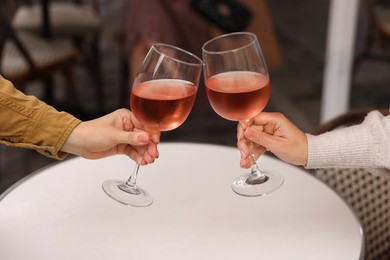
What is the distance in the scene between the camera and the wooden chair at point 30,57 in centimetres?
274

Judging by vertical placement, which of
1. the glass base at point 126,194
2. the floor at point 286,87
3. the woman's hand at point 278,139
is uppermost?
the woman's hand at point 278,139

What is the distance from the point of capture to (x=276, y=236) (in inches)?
45.7

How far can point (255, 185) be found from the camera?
1.26m

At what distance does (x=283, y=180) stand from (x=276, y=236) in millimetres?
157

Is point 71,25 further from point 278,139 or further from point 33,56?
point 278,139

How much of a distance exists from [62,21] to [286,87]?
143 centimetres

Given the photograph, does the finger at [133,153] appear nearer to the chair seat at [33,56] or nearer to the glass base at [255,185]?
the glass base at [255,185]

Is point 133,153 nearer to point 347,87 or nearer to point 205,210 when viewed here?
point 205,210

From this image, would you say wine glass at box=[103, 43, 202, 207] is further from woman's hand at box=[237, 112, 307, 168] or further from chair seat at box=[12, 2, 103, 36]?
chair seat at box=[12, 2, 103, 36]

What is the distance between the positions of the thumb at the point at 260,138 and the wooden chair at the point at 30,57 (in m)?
1.77

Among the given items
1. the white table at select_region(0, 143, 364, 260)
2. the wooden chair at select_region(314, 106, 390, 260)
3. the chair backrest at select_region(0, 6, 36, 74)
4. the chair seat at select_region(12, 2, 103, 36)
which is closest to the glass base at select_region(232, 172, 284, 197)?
the white table at select_region(0, 143, 364, 260)

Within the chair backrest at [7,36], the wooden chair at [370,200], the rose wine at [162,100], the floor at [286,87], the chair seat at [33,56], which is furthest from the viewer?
the floor at [286,87]

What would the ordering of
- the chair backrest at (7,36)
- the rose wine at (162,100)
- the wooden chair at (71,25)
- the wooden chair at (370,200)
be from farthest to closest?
the wooden chair at (71,25)
the chair backrest at (7,36)
the wooden chair at (370,200)
the rose wine at (162,100)

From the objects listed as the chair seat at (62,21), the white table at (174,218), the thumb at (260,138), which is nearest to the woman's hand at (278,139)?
the thumb at (260,138)
